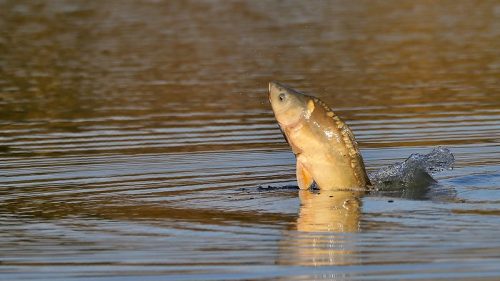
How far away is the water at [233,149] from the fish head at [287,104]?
2.41ft

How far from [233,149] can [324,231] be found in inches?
202

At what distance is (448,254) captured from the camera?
9.62 meters

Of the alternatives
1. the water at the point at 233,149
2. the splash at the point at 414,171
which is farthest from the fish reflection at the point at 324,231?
the splash at the point at 414,171

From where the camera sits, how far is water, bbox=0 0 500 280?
32.5ft

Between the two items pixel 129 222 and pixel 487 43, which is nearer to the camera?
pixel 129 222

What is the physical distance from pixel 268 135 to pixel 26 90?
25.0 feet

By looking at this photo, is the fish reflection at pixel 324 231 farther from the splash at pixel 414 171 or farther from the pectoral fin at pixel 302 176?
the splash at pixel 414 171

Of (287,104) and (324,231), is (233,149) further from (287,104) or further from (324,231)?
(324,231)

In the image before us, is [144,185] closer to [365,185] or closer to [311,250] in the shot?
[365,185]

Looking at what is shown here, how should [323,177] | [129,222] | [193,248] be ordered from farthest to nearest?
1. [323,177]
2. [129,222]
3. [193,248]

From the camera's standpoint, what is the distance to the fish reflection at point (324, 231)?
9695 mm

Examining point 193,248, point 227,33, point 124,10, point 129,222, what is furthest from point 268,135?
point 124,10

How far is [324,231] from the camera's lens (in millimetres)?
10711

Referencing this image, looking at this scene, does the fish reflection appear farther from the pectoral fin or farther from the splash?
the splash
